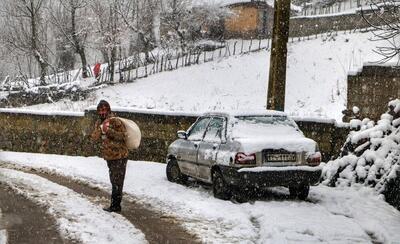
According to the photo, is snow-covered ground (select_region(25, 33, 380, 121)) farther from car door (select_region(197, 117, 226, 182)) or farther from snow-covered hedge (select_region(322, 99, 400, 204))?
car door (select_region(197, 117, 226, 182))

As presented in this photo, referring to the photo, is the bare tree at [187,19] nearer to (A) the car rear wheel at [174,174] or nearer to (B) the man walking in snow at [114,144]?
(A) the car rear wheel at [174,174]

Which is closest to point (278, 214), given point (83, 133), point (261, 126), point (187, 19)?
point (261, 126)

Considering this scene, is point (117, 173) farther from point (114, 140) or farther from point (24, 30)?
point (24, 30)

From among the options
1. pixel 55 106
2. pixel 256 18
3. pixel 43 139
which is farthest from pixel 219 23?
pixel 43 139

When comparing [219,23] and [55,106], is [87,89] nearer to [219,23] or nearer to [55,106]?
[55,106]

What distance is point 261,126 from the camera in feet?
32.0

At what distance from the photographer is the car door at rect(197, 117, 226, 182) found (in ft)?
32.6

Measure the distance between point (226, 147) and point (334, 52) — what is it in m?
27.5

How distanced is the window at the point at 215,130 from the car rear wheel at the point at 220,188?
2.38ft

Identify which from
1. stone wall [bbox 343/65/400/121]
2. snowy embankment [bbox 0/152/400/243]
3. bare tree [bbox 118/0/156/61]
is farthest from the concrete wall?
snowy embankment [bbox 0/152/400/243]

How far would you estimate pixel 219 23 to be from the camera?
47219 millimetres

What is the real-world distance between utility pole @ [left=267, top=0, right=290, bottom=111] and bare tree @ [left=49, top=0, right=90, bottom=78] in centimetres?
2904

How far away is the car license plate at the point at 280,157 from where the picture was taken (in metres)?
9.16

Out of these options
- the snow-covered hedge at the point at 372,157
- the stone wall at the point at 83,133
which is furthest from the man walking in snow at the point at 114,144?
the stone wall at the point at 83,133
